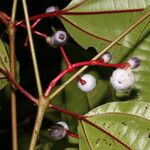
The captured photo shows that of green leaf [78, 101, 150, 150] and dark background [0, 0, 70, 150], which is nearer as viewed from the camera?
green leaf [78, 101, 150, 150]

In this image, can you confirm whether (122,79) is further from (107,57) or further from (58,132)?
(58,132)

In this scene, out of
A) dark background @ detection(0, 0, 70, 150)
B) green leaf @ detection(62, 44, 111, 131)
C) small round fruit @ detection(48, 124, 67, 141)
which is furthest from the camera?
dark background @ detection(0, 0, 70, 150)

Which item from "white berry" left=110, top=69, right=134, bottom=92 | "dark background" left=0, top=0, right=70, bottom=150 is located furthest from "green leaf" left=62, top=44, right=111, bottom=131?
"white berry" left=110, top=69, right=134, bottom=92

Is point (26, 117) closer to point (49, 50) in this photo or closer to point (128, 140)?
point (49, 50)

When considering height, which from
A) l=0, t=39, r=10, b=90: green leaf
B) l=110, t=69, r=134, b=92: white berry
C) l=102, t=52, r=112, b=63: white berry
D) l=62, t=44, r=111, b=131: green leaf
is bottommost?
l=62, t=44, r=111, b=131: green leaf

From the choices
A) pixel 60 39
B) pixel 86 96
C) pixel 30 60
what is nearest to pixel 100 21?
pixel 60 39

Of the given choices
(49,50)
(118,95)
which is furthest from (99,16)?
(49,50)

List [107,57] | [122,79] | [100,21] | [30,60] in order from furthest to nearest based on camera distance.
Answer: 1. [30,60]
2. [100,21]
3. [107,57]
4. [122,79]

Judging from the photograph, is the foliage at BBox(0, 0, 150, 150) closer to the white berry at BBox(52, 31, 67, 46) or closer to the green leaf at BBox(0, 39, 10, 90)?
the green leaf at BBox(0, 39, 10, 90)
